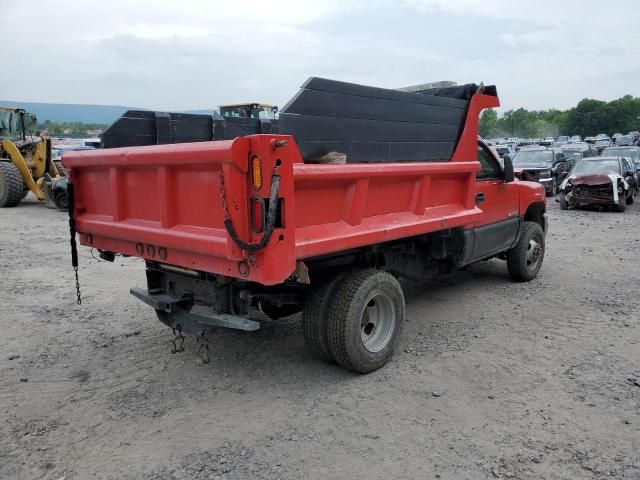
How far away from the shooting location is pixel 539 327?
533cm

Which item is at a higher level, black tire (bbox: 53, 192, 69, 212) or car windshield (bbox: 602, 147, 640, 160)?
car windshield (bbox: 602, 147, 640, 160)

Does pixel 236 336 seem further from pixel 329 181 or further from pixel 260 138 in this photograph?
pixel 260 138

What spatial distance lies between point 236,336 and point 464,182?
2653mm

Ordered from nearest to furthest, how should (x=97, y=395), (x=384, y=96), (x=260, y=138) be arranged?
1. (x=260, y=138)
2. (x=97, y=395)
3. (x=384, y=96)

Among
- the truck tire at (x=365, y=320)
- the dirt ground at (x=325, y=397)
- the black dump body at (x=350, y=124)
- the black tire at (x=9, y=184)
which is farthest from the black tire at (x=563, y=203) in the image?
the black tire at (x=9, y=184)

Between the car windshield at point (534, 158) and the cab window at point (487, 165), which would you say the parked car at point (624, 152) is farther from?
the cab window at point (487, 165)

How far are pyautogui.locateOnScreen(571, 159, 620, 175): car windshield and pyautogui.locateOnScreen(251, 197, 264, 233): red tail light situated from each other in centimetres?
1449

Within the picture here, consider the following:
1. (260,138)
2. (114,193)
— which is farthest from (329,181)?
(114,193)

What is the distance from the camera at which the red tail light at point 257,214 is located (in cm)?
314

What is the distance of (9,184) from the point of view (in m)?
15.3

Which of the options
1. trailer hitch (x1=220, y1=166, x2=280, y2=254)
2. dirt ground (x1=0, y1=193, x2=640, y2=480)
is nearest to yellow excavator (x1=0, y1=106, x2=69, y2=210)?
dirt ground (x1=0, y1=193, x2=640, y2=480)

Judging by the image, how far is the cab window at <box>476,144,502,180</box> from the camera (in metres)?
6.02

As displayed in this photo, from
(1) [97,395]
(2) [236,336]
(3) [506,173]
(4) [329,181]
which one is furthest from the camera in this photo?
(3) [506,173]

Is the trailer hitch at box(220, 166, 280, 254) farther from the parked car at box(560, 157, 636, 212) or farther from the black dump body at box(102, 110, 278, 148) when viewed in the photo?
the parked car at box(560, 157, 636, 212)
